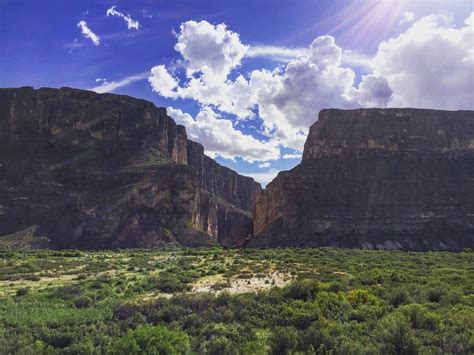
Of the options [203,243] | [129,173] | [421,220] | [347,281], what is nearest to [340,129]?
[421,220]

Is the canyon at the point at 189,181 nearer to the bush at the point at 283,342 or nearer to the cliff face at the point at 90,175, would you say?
the cliff face at the point at 90,175

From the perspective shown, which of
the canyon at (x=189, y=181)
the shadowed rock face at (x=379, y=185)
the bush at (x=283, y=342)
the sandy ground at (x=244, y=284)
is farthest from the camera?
the canyon at (x=189, y=181)

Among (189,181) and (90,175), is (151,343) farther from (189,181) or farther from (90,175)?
(189,181)

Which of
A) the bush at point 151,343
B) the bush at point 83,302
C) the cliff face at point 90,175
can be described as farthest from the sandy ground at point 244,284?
the cliff face at point 90,175

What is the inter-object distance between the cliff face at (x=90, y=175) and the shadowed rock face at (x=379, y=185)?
20118mm

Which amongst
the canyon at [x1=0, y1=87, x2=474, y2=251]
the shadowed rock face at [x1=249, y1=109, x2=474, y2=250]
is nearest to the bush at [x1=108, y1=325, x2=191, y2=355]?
the canyon at [x1=0, y1=87, x2=474, y2=251]

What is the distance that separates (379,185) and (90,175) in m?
62.3

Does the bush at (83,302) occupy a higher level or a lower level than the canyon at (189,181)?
lower

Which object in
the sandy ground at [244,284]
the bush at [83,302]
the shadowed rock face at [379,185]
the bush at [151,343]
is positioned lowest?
the bush at [83,302]

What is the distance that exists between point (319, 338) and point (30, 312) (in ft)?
38.0

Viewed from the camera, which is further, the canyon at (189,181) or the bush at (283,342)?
the canyon at (189,181)

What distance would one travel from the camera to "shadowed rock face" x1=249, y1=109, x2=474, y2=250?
77188 mm

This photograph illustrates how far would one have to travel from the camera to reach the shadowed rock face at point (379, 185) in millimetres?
77188

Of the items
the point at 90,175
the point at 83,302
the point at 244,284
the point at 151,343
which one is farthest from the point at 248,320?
the point at 90,175
